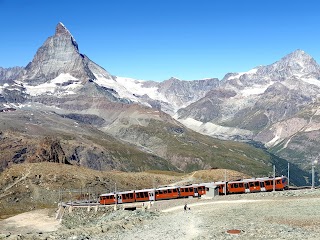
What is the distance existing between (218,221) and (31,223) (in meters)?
46.1

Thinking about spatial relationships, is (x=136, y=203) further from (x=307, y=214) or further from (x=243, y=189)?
(x=307, y=214)

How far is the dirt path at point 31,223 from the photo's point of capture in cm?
8825

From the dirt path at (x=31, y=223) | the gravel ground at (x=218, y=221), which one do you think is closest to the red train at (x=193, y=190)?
the gravel ground at (x=218, y=221)

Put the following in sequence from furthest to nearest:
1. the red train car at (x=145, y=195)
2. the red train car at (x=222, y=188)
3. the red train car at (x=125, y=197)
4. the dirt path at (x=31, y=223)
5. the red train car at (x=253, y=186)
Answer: the red train car at (x=125, y=197), the red train car at (x=145, y=195), the red train car at (x=253, y=186), the red train car at (x=222, y=188), the dirt path at (x=31, y=223)

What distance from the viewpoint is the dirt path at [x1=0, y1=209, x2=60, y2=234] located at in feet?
290

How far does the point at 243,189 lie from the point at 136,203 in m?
27.8

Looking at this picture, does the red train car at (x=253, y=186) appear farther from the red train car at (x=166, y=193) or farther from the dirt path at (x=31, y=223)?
the dirt path at (x=31, y=223)

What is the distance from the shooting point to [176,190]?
4407 inches

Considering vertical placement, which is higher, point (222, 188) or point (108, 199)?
point (222, 188)

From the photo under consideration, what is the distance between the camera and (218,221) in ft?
228

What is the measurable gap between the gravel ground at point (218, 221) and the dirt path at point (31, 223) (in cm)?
343

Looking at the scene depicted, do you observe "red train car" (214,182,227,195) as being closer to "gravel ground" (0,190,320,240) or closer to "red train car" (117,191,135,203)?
"gravel ground" (0,190,320,240)

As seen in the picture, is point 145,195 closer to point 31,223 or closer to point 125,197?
point 125,197

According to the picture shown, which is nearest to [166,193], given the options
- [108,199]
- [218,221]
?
[108,199]
